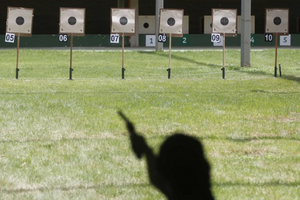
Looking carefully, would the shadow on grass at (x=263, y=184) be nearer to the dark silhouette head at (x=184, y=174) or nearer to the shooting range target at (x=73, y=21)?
the dark silhouette head at (x=184, y=174)

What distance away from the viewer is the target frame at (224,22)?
19.7 meters

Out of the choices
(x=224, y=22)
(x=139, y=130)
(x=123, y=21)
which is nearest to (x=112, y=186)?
(x=139, y=130)

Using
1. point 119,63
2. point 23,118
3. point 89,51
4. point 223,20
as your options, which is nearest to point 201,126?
point 23,118

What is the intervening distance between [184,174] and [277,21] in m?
15.5

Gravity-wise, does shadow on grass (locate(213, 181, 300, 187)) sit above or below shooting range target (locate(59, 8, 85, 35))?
below

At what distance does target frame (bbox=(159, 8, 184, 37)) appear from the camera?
1925 centimetres

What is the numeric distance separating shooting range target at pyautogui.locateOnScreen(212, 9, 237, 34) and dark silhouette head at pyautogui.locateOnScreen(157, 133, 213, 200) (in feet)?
45.0

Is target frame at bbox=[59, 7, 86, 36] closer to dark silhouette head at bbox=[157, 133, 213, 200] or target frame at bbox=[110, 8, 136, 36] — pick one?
target frame at bbox=[110, 8, 136, 36]

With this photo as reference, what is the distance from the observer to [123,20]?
19.3 metres

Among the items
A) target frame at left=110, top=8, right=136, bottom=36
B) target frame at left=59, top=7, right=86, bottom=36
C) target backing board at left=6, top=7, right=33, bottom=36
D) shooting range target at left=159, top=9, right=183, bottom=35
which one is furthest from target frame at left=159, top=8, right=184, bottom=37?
target backing board at left=6, top=7, right=33, bottom=36

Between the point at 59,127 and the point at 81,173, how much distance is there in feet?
9.44

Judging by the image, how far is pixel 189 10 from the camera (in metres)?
42.7

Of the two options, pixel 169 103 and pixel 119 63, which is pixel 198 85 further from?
pixel 119 63

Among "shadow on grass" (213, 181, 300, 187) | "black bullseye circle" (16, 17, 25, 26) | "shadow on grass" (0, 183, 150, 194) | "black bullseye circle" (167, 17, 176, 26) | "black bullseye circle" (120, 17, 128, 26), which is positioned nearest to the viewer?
"shadow on grass" (0, 183, 150, 194)
